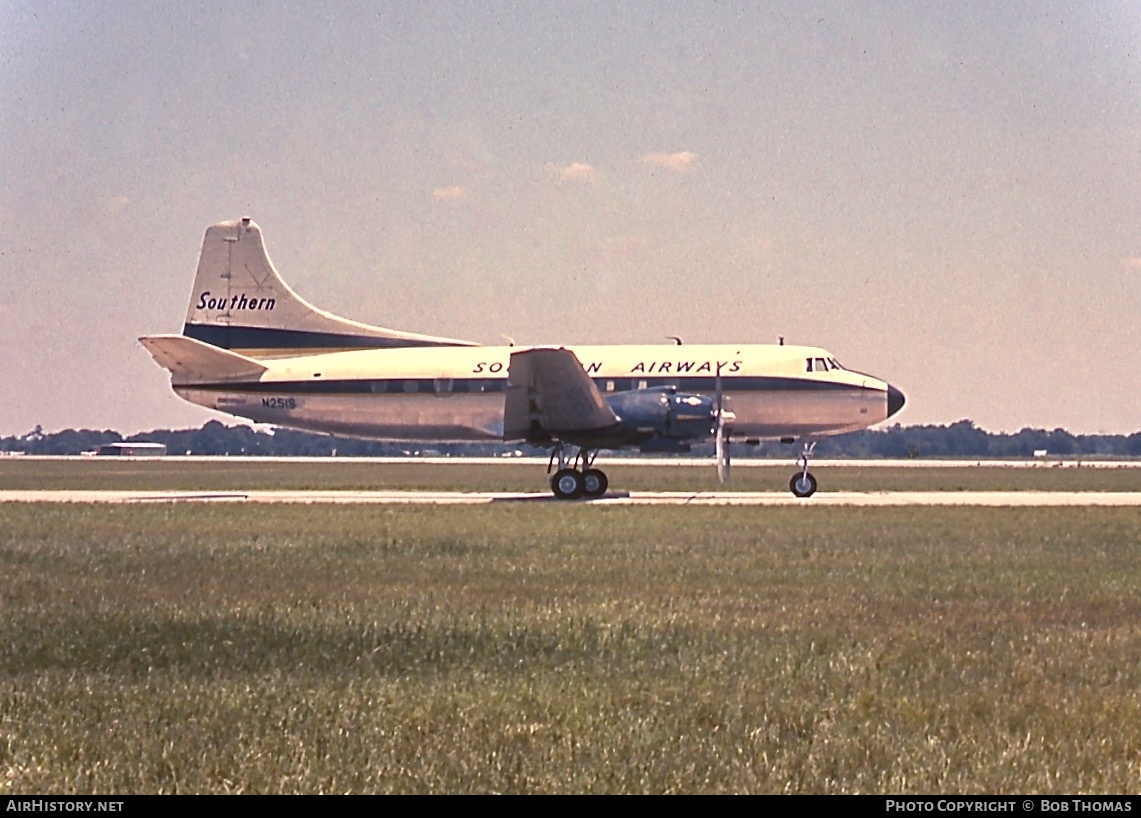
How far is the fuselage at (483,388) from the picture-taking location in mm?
42906

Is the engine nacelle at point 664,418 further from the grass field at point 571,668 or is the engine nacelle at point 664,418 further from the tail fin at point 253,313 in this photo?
the grass field at point 571,668

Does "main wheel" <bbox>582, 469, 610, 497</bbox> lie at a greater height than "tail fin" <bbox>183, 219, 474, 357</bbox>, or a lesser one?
lesser

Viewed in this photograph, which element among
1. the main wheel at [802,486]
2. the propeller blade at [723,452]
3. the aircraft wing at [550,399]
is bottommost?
the main wheel at [802,486]

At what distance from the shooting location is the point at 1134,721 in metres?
9.87

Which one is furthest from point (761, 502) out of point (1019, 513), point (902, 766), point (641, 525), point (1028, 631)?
point (902, 766)

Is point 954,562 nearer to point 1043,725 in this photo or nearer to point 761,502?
point 1043,725

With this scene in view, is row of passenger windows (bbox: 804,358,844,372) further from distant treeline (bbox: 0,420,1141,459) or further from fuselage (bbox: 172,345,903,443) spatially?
distant treeline (bbox: 0,420,1141,459)

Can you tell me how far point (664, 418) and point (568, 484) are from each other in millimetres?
3887

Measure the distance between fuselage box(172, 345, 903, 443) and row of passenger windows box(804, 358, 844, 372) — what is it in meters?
0.03

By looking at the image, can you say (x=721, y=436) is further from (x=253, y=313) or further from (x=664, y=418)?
(x=253, y=313)

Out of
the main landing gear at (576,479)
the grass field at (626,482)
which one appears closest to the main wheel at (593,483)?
the main landing gear at (576,479)

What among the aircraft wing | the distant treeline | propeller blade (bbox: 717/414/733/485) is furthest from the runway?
the distant treeline

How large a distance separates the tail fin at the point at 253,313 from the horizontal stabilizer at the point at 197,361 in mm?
2807

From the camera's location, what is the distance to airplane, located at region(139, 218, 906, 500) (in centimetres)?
3978
